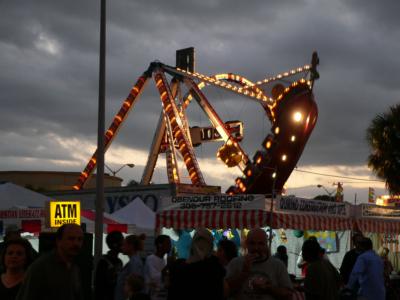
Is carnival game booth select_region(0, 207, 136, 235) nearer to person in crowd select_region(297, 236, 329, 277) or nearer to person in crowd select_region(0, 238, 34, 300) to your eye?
person in crowd select_region(297, 236, 329, 277)

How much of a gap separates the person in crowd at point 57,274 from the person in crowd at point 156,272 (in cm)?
398

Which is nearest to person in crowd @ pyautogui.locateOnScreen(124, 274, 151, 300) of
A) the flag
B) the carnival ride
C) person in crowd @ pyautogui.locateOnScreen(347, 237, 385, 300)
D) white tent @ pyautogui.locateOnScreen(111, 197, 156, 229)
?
person in crowd @ pyautogui.locateOnScreen(347, 237, 385, 300)

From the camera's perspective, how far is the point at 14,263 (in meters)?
5.56

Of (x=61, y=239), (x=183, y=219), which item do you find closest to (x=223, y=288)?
(x=61, y=239)

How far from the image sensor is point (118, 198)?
3259cm

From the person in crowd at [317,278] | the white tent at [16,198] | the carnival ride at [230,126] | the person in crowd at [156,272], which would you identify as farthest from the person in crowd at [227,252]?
the carnival ride at [230,126]

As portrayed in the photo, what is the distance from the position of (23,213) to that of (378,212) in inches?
Answer: 399

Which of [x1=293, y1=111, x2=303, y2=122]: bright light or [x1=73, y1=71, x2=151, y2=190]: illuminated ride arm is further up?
[x1=73, y1=71, x2=151, y2=190]: illuminated ride arm

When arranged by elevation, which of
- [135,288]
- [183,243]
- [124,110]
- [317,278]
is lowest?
[183,243]

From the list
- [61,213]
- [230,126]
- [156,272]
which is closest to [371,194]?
[230,126]

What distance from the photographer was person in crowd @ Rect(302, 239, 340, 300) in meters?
8.57

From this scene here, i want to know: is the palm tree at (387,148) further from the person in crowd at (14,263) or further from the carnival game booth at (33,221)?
the person in crowd at (14,263)

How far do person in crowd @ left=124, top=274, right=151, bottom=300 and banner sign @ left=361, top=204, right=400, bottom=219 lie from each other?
12212 mm

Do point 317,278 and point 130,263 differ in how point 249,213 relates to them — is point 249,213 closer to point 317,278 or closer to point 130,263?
point 130,263
